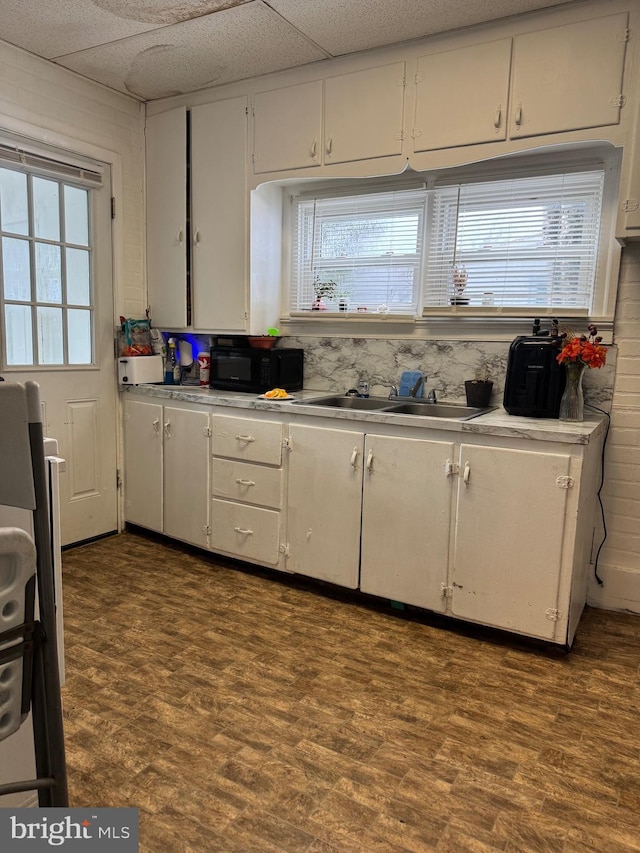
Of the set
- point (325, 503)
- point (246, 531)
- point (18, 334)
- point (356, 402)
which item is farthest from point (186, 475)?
point (18, 334)

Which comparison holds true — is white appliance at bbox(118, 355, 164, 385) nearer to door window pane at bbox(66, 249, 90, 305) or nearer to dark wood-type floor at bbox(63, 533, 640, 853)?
door window pane at bbox(66, 249, 90, 305)

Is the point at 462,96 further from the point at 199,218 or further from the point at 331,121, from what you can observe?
the point at 199,218

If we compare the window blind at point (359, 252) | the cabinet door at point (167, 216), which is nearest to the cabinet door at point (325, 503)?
the window blind at point (359, 252)

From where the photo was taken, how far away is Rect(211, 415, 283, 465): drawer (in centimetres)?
298

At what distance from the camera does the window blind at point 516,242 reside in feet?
9.09

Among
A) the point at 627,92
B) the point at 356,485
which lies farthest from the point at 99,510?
the point at 627,92

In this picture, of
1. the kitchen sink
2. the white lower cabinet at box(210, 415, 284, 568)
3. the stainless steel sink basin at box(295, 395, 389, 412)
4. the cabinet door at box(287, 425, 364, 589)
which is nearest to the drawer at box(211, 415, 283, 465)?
the white lower cabinet at box(210, 415, 284, 568)

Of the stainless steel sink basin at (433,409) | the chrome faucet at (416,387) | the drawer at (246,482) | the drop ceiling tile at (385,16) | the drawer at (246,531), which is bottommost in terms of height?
the drawer at (246,531)

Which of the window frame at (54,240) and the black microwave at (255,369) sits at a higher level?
the window frame at (54,240)

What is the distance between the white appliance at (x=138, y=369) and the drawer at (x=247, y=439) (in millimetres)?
699

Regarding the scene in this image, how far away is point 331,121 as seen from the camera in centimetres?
300

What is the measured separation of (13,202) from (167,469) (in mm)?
1614

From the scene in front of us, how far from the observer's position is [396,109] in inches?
111

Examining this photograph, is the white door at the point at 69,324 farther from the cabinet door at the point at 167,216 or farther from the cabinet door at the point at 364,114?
the cabinet door at the point at 364,114
